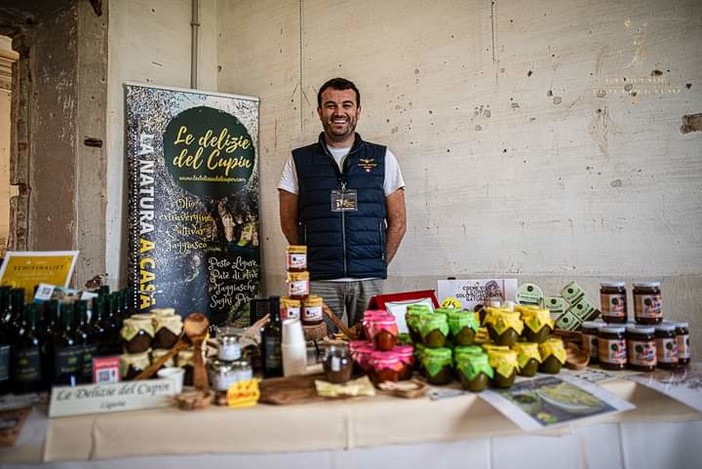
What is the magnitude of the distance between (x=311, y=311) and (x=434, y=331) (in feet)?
1.49

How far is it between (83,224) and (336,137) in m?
1.74

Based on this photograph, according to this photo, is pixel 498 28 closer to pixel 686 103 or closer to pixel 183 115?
pixel 686 103

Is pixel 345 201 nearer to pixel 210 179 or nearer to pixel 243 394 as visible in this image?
pixel 210 179

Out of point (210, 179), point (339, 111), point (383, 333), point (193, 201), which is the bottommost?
point (383, 333)

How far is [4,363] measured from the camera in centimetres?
116

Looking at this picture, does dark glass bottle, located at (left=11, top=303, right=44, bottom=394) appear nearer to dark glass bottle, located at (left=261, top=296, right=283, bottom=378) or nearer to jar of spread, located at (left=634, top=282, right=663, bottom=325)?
dark glass bottle, located at (left=261, top=296, right=283, bottom=378)

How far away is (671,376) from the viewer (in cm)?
129

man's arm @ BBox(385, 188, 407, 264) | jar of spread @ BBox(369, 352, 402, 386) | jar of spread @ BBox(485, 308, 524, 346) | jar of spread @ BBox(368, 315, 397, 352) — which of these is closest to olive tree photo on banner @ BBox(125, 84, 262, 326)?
man's arm @ BBox(385, 188, 407, 264)

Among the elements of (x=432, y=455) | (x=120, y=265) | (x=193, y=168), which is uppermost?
(x=193, y=168)

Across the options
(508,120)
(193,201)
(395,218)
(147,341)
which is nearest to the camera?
(147,341)

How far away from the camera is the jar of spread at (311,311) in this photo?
1496 millimetres

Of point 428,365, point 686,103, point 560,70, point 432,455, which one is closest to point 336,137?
point 560,70

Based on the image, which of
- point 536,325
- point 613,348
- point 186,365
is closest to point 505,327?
point 536,325

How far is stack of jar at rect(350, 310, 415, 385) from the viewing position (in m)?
1.24
